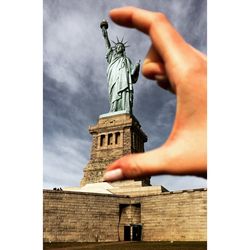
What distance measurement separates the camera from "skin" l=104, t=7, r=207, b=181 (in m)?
1.89

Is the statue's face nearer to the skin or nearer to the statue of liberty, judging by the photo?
the statue of liberty

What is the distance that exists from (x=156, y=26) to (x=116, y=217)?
22927 mm

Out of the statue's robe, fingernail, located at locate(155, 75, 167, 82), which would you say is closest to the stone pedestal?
the statue's robe

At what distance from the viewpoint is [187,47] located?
194 cm

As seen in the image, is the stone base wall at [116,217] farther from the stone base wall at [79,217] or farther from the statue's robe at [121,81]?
the statue's robe at [121,81]

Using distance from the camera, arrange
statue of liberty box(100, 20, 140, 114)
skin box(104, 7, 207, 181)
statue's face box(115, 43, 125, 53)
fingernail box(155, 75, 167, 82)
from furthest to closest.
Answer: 1. statue's face box(115, 43, 125, 53)
2. statue of liberty box(100, 20, 140, 114)
3. fingernail box(155, 75, 167, 82)
4. skin box(104, 7, 207, 181)

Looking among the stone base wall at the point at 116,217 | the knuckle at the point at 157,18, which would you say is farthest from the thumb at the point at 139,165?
the stone base wall at the point at 116,217

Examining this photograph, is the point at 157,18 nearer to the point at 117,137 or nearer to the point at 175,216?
the point at 175,216
